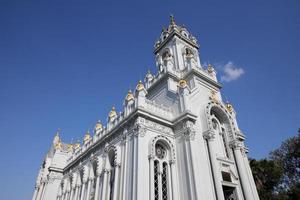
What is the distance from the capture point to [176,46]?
2942cm

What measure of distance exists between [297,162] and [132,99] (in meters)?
27.3

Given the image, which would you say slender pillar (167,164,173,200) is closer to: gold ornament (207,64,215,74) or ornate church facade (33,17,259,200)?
ornate church facade (33,17,259,200)

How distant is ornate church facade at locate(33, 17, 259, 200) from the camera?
15898 mm

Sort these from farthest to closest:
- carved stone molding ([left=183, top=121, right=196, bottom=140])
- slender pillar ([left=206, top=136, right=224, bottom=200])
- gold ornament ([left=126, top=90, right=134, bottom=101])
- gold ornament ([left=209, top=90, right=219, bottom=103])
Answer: gold ornament ([left=209, top=90, right=219, bottom=103])
gold ornament ([left=126, top=90, right=134, bottom=101])
carved stone molding ([left=183, top=121, right=196, bottom=140])
slender pillar ([left=206, top=136, right=224, bottom=200])

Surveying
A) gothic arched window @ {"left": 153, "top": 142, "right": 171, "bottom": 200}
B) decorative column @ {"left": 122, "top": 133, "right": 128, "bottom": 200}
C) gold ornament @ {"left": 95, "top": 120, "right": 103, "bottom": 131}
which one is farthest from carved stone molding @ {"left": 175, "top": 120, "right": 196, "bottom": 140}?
gold ornament @ {"left": 95, "top": 120, "right": 103, "bottom": 131}

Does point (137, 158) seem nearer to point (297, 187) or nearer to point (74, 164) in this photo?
point (74, 164)

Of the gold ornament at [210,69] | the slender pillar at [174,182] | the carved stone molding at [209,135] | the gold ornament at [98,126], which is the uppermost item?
the gold ornament at [210,69]

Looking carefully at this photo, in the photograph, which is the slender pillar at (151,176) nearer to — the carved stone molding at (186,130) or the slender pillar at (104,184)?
the carved stone molding at (186,130)

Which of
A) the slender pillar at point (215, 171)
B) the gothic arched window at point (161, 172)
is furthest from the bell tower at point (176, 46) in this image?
the gothic arched window at point (161, 172)

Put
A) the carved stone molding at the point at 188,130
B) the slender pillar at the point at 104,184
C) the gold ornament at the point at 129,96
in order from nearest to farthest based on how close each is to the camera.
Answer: the carved stone molding at the point at 188,130
the slender pillar at the point at 104,184
the gold ornament at the point at 129,96

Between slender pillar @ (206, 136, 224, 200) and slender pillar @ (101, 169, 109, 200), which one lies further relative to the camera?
slender pillar @ (101, 169, 109, 200)

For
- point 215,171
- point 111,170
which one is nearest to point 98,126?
point 111,170

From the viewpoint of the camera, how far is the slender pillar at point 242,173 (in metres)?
18.6

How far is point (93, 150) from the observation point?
22922 millimetres
